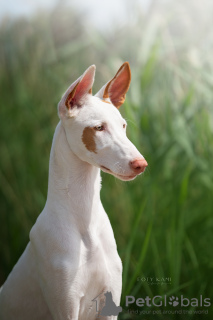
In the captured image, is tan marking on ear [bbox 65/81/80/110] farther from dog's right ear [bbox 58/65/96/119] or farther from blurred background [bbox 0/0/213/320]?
blurred background [bbox 0/0/213/320]

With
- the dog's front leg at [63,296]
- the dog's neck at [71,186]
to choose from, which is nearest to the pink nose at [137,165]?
the dog's neck at [71,186]

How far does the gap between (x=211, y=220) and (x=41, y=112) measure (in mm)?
817

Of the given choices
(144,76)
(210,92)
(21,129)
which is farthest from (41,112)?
(210,92)

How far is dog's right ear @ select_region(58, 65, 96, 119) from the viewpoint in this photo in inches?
32.7

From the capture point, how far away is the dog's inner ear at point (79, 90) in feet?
2.73

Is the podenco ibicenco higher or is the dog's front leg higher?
the podenco ibicenco

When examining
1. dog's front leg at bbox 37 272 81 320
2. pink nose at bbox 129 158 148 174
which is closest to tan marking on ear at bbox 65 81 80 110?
pink nose at bbox 129 158 148 174

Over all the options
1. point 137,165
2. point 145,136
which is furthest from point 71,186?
point 145,136

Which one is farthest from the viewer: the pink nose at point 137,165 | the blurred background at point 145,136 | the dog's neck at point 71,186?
the blurred background at point 145,136

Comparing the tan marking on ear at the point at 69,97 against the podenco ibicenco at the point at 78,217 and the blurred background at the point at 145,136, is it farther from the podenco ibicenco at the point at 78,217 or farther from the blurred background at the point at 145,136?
the blurred background at the point at 145,136

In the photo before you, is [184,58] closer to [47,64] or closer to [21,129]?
[47,64]

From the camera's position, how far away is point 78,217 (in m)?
0.88

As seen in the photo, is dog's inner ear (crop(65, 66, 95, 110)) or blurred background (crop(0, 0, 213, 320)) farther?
blurred background (crop(0, 0, 213, 320))

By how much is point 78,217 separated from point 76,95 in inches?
9.1
